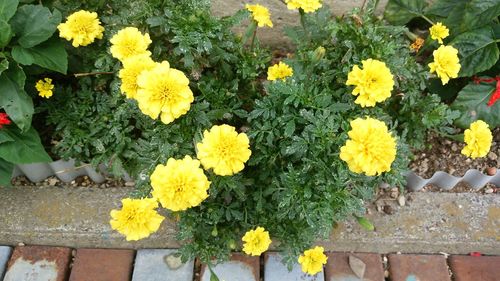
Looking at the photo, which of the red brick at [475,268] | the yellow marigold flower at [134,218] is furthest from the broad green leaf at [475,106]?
the yellow marigold flower at [134,218]

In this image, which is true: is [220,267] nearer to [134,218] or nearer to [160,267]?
[160,267]

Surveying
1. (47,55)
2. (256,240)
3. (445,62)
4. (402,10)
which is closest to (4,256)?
(47,55)

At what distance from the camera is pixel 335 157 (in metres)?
1.65

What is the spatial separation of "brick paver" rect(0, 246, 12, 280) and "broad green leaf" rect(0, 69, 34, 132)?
25.1 inches

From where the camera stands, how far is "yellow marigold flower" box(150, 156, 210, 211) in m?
1.39

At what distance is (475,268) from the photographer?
2.14 m

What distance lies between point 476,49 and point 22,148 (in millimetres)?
1977

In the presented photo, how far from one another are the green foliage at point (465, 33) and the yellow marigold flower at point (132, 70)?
1.20m

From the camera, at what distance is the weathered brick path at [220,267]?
2080 millimetres

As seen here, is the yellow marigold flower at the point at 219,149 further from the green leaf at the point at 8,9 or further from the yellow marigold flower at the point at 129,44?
→ the green leaf at the point at 8,9

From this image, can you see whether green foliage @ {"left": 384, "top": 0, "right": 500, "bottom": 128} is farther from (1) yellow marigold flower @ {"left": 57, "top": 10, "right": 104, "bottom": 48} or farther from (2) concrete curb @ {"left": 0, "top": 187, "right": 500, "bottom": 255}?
(1) yellow marigold flower @ {"left": 57, "top": 10, "right": 104, "bottom": 48}

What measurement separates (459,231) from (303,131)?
0.99 meters

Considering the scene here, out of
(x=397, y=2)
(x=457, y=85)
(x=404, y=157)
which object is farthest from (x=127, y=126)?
(x=457, y=85)

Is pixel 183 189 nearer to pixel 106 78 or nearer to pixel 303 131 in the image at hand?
pixel 303 131
